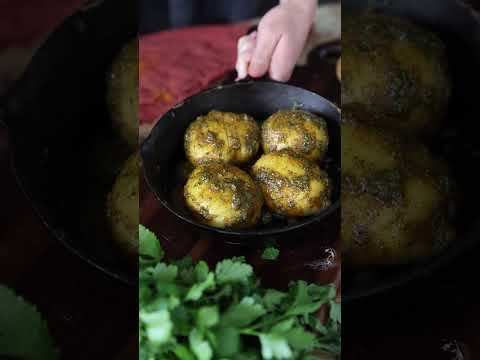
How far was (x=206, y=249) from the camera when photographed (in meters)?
0.41

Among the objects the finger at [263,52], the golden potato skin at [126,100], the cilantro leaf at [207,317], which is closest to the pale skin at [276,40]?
the finger at [263,52]

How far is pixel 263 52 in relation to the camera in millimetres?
448

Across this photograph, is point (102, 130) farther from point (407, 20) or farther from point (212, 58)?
point (407, 20)

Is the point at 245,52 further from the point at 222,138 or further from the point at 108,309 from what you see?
the point at 108,309

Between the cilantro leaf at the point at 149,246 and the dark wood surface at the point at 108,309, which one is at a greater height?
the cilantro leaf at the point at 149,246

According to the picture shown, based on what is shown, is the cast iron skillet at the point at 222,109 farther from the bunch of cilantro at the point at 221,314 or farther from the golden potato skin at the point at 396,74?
the golden potato skin at the point at 396,74

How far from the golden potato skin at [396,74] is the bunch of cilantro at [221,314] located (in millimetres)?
288

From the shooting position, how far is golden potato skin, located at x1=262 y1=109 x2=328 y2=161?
450mm

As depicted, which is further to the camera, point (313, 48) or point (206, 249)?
point (313, 48)

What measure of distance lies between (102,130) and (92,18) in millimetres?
104

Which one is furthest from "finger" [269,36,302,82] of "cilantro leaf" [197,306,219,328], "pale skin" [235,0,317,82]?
"cilantro leaf" [197,306,219,328]

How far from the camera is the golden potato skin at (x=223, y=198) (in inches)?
15.8

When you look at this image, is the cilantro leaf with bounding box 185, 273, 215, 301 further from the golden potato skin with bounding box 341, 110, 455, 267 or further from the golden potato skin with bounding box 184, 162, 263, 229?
the golden potato skin with bounding box 341, 110, 455, 267

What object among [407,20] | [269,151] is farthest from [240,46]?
[407,20]
